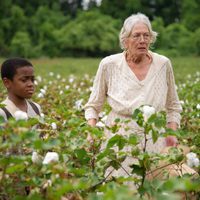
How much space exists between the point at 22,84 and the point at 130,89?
542 millimetres

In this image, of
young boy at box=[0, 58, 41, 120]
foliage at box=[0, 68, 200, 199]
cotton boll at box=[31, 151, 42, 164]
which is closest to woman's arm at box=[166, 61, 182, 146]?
young boy at box=[0, 58, 41, 120]

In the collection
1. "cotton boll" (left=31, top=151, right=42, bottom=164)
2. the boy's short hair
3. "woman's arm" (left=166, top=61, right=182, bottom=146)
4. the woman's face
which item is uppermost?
the woman's face

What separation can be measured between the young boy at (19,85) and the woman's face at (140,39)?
0.51 metres

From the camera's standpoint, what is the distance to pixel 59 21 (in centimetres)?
3881

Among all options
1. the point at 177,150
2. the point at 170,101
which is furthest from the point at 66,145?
the point at 170,101

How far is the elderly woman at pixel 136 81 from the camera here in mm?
2740

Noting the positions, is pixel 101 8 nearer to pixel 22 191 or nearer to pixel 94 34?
pixel 94 34

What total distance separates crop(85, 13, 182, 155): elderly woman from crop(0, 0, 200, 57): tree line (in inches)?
1160

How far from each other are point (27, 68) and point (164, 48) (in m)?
31.8

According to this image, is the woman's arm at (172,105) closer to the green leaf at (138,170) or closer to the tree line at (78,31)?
the green leaf at (138,170)

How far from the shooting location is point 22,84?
2.54m

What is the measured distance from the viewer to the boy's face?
2.53 meters

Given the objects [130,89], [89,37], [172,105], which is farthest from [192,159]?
[89,37]

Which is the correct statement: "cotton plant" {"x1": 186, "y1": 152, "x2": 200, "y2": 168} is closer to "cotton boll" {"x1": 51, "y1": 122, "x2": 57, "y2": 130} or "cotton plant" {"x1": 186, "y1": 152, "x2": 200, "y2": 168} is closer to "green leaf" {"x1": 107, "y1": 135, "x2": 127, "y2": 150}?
"green leaf" {"x1": 107, "y1": 135, "x2": 127, "y2": 150}
